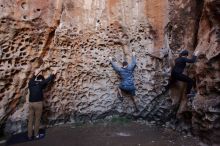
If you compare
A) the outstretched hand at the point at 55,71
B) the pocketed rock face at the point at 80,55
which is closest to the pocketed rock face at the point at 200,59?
the pocketed rock face at the point at 80,55

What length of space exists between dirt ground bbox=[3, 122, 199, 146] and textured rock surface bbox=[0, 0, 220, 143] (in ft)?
1.24

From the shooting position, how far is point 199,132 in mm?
5547

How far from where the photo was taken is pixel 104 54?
22.9 feet

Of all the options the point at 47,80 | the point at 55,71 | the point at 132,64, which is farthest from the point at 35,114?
the point at 132,64

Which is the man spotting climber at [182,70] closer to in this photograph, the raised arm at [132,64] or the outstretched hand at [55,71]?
the raised arm at [132,64]

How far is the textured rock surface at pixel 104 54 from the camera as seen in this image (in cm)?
561

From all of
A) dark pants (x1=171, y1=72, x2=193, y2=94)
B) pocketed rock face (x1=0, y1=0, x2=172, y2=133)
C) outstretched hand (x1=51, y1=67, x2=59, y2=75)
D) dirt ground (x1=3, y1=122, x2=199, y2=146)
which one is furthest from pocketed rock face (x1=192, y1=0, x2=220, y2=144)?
outstretched hand (x1=51, y1=67, x2=59, y2=75)

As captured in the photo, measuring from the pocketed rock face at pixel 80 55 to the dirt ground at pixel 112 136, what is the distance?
0.48 meters

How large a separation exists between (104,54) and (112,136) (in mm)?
2249

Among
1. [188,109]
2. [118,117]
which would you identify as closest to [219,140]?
[188,109]

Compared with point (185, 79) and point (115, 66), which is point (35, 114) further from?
point (185, 79)

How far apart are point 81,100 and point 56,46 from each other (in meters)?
1.52

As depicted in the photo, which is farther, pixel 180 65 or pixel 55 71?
pixel 55 71

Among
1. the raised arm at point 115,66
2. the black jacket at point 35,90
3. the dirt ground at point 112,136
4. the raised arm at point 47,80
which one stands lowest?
the dirt ground at point 112,136
